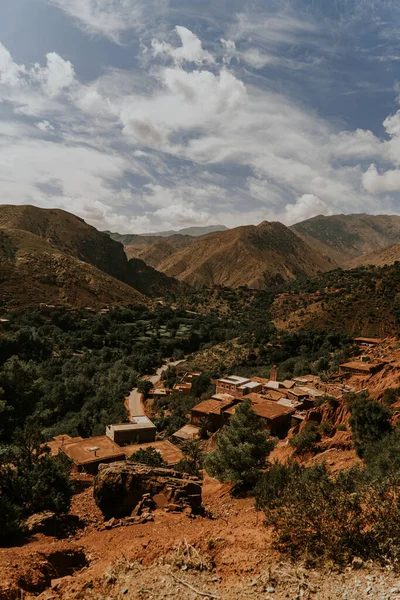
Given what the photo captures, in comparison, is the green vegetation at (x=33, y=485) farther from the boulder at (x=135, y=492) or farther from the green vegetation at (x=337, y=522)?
the green vegetation at (x=337, y=522)

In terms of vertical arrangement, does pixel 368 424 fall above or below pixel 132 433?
above

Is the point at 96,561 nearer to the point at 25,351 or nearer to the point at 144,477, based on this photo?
the point at 144,477

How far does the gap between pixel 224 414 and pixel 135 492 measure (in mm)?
20003

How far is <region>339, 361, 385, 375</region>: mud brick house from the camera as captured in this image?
3093 centimetres

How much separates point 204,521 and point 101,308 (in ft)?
261

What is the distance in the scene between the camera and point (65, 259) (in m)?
92.8

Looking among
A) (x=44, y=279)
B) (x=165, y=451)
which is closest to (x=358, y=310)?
(x=165, y=451)

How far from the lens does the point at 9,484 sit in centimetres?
1051

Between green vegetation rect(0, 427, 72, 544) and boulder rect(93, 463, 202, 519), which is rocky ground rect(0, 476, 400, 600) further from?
green vegetation rect(0, 427, 72, 544)

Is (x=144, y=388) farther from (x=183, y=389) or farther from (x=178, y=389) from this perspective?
(x=183, y=389)

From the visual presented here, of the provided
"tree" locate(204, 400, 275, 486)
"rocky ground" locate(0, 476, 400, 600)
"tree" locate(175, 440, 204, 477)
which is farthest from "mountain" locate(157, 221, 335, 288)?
"rocky ground" locate(0, 476, 400, 600)

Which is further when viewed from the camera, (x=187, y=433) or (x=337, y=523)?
(x=187, y=433)

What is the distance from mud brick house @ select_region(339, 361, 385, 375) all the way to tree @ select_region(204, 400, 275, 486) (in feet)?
61.9

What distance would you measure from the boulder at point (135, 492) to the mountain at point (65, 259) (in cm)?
7424
